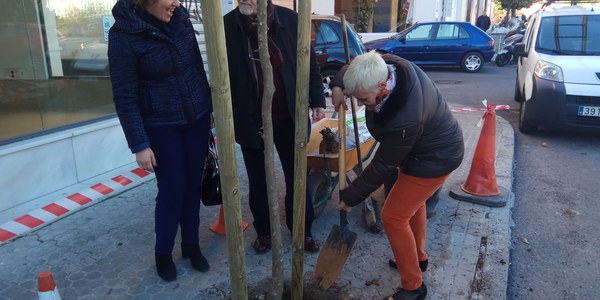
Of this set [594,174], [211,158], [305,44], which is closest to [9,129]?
[211,158]

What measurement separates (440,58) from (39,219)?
12614 mm

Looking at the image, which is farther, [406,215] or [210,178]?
[210,178]

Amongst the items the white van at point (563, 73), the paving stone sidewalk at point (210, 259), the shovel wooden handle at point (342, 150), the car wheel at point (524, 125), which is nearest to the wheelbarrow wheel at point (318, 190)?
the paving stone sidewalk at point (210, 259)

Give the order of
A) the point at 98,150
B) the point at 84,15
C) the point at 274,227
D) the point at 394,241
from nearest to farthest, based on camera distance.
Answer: the point at 274,227 → the point at 394,241 → the point at 98,150 → the point at 84,15

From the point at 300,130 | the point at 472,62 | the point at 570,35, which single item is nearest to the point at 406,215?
the point at 300,130

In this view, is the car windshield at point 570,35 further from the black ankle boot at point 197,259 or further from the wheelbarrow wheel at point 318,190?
the black ankle boot at point 197,259

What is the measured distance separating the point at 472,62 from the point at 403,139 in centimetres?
1279

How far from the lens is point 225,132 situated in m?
2.03

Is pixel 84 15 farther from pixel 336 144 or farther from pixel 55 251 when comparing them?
pixel 336 144

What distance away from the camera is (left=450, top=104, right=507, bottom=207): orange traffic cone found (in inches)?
173

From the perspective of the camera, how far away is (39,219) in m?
3.27

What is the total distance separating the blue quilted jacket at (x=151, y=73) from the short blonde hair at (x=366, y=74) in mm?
946

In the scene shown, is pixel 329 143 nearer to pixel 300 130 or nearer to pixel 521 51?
pixel 300 130

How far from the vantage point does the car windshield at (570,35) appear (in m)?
6.67
